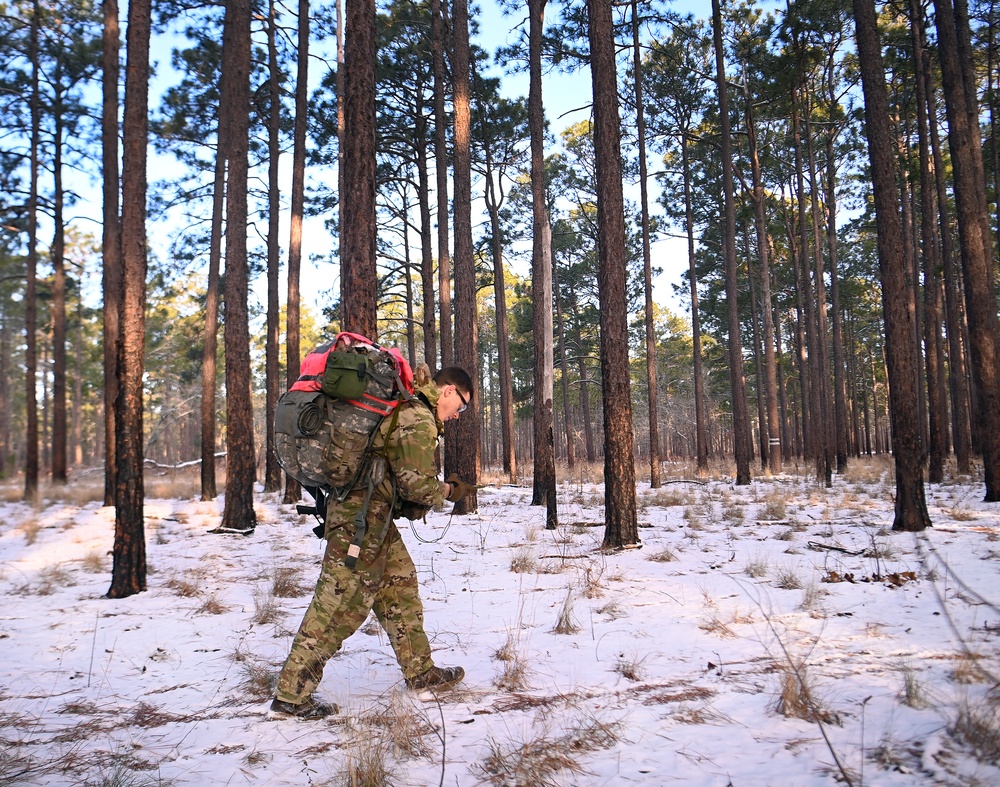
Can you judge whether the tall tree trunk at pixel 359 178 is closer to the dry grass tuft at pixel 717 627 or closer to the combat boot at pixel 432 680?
the combat boot at pixel 432 680

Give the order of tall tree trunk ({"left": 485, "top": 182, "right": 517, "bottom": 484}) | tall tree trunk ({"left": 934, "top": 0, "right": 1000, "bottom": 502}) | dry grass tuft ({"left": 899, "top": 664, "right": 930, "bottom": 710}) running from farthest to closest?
→ tall tree trunk ({"left": 485, "top": 182, "right": 517, "bottom": 484}), tall tree trunk ({"left": 934, "top": 0, "right": 1000, "bottom": 502}), dry grass tuft ({"left": 899, "top": 664, "right": 930, "bottom": 710})

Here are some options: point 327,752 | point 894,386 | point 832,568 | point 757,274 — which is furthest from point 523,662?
point 757,274

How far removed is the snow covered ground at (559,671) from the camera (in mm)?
2463

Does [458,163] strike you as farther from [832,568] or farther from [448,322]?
[832,568]

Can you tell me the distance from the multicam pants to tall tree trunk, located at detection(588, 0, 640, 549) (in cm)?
444

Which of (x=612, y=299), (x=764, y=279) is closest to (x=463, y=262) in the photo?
(x=612, y=299)

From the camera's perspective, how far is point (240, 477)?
988 centimetres

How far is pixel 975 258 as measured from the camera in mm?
9703

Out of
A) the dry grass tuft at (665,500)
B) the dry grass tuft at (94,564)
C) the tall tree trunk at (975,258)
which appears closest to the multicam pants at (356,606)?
the dry grass tuft at (94,564)

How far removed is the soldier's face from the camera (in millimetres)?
3441

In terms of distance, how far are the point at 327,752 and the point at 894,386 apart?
7852 mm

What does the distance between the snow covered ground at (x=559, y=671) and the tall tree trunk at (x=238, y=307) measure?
7.40ft

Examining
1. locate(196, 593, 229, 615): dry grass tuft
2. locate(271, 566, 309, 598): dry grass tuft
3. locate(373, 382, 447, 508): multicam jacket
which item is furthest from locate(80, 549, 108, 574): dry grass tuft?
locate(373, 382, 447, 508): multicam jacket

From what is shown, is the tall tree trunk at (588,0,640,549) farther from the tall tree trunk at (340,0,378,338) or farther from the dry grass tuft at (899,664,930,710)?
the dry grass tuft at (899,664,930,710)
